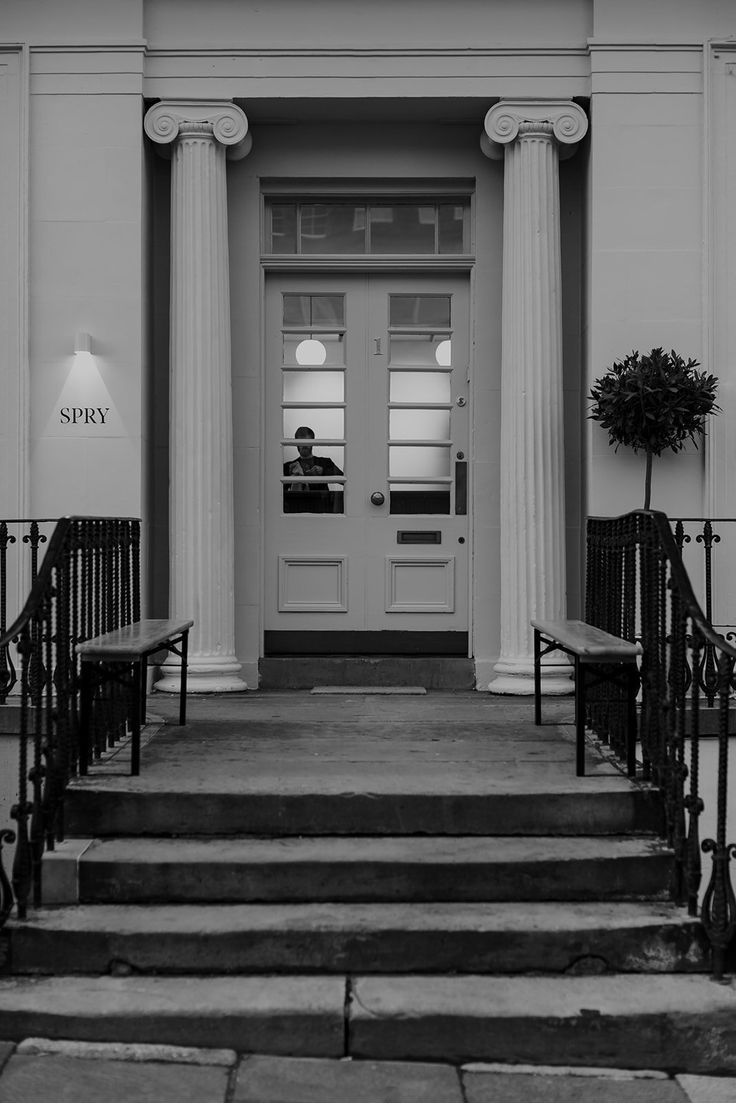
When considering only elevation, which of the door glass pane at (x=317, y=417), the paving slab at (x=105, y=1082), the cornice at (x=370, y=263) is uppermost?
the cornice at (x=370, y=263)

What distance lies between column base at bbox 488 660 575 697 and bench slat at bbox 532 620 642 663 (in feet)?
6.91

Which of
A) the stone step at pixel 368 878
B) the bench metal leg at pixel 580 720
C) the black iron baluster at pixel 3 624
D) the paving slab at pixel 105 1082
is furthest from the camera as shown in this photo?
the black iron baluster at pixel 3 624

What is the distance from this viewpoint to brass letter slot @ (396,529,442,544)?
329 inches

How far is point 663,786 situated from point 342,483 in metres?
4.15

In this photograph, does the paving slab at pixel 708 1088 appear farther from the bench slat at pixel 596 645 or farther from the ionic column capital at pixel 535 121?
the ionic column capital at pixel 535 121

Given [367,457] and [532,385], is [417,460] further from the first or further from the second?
[532,385]

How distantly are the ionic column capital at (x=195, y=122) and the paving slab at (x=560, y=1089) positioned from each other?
6126 mm

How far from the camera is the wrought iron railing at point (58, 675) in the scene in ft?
14.3

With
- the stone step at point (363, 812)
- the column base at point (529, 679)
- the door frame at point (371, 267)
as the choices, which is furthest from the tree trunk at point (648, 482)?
the stone step at point (363, 812)

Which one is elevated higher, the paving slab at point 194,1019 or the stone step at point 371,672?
the stone step at point 371,672

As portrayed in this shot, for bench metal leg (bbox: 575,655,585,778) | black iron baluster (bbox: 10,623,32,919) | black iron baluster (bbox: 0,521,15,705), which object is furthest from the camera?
black iron baluster (bbox: 0,521,15,705)

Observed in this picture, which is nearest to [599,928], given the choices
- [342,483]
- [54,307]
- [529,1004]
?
[529,1004]

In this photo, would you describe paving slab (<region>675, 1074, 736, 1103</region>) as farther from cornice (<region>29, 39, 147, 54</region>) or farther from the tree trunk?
cornice (<region>29, 39, 147, 54</region>)

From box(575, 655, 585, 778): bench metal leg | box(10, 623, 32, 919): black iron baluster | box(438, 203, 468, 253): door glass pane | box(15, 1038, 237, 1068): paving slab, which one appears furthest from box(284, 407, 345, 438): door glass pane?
box(15, 1038, 237, 1068): paving slab
